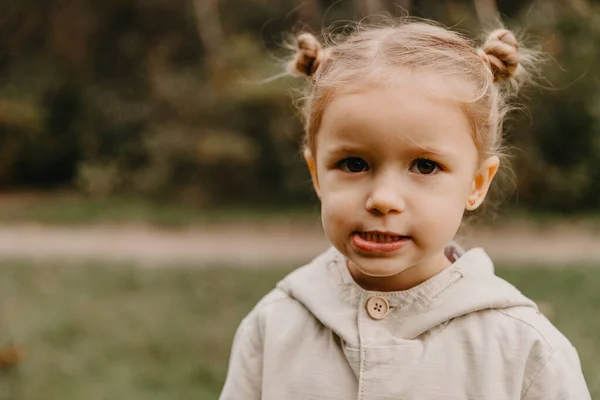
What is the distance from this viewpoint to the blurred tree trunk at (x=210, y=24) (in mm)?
10516

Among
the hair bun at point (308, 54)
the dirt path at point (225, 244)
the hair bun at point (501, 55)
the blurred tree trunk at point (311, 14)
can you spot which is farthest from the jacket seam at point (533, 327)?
the blurred tree trunk at point (311, 14)

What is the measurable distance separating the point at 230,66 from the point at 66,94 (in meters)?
3.61

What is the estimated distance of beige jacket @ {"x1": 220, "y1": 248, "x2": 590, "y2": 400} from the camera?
1.68 meters

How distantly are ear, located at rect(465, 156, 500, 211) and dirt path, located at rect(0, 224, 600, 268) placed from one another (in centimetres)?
464

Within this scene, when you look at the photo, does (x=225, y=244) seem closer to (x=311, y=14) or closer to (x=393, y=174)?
(x=311, y=14)

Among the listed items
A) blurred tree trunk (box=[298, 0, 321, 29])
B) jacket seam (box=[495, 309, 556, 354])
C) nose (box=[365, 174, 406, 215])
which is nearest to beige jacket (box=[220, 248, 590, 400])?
jacket seam (box=[495, 309, 556, 354])

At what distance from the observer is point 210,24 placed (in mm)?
10656

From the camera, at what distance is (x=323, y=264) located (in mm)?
1967

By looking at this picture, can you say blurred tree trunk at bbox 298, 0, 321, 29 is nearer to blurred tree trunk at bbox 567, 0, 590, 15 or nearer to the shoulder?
blurred tree trunk at bbox 567, 0, 590, 15

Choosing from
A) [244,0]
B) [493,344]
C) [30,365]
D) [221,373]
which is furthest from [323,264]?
[244,0]

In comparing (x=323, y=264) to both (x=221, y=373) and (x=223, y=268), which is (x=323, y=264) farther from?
(x=223, y=268)

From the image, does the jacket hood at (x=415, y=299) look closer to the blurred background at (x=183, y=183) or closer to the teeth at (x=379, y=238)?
the teeth at (x=379, y=238)

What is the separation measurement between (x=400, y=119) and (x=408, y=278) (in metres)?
0.40

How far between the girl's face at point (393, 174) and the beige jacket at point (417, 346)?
0.13m
